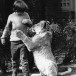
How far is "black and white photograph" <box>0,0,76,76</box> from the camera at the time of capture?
5059 mm

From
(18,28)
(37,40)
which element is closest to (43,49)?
(37,40)

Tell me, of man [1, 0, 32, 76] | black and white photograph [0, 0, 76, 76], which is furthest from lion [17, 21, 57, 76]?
man [1, 0, 32, 76]

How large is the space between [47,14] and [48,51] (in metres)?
8.26

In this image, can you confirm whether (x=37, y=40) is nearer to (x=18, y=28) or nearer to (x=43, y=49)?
(x=43, y=49)

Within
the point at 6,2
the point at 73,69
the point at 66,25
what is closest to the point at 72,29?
the point at 66,25

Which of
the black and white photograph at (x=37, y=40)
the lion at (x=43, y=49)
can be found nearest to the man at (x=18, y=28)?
the black and white photograph at (x=37, y=40)

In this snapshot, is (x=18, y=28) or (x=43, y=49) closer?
(x=43, y=49)

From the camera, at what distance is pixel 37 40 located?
504 centimetres

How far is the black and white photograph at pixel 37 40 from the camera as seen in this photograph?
5.06 m

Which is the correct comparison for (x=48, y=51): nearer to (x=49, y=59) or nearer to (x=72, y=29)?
(x=49, y=59)

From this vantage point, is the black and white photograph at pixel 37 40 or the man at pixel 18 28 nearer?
the black and white photograph at pixel 37 40

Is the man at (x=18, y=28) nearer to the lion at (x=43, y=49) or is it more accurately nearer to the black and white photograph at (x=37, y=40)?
the black and white photograph at (x=37, y=40)

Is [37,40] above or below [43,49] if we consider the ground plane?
above

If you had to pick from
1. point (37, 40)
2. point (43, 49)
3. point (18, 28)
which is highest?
point (18, 28)
